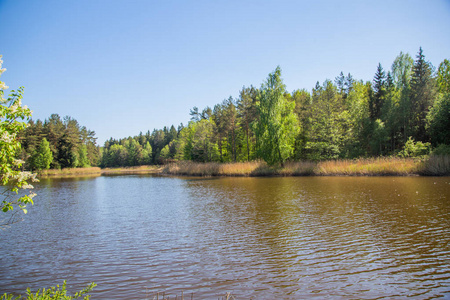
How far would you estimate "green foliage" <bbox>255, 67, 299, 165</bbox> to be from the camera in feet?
131

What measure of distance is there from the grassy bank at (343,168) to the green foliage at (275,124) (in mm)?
1860

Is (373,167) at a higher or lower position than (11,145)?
lower

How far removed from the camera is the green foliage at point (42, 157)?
219 ft

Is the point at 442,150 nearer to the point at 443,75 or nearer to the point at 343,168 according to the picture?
the point at 343,168

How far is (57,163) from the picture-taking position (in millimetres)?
73500

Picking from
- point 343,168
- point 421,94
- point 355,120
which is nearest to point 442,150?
point 343,168

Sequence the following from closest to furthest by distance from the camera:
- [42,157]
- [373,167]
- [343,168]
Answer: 1. [373,167]
2. [343,168]
3. [42,157]

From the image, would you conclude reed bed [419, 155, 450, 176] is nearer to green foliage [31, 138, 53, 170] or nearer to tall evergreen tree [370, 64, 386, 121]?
tall evergreen tree [370, 64, 386, 121]

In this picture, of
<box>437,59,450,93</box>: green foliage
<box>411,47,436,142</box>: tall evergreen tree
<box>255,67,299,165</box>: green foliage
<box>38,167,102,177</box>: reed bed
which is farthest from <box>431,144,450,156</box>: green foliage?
<box>38,167,102,177</box>: reed bed

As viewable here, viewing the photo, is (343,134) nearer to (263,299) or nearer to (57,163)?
(263,299)

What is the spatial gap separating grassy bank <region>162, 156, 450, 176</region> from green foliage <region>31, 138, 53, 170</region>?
137 ft

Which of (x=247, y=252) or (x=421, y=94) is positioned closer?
(x=247, y=252)

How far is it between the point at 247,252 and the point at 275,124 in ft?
108

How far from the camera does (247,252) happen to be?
813cm
